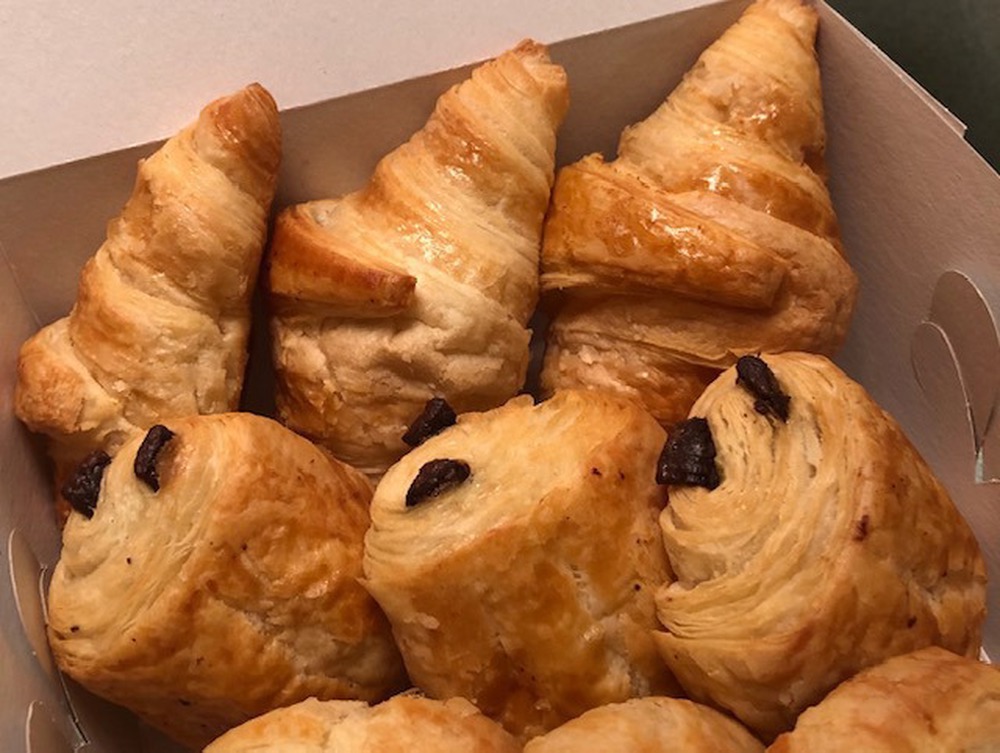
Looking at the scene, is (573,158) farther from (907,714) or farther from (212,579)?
(907,714)

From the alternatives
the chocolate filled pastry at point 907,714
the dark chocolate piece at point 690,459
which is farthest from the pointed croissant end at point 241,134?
the chocolate filled pastry at point 907,714

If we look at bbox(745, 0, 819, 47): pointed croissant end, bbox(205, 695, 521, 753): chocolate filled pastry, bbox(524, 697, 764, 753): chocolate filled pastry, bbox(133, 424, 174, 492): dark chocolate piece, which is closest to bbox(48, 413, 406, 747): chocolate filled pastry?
bbox(133, 424, 174, 492): dark chocolate piece

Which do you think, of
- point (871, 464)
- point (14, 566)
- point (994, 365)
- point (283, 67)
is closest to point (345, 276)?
point (283, 67)

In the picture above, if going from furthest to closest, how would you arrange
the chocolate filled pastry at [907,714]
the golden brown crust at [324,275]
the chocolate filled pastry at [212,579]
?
1. the golden brown crust at [324,275]
2. the chocolate filled pastry at [212,579]
3. the chocolate filled pastry at [907,714]

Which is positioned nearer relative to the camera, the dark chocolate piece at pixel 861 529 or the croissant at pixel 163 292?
the dark chocolate piece at pixel 861 529

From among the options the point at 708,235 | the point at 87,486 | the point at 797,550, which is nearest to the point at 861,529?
the point at 797,550

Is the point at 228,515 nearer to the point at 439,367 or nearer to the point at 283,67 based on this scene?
the point at 439,367

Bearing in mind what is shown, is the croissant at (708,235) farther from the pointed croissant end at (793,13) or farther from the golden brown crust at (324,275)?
the golden brown crust at (324,275)
